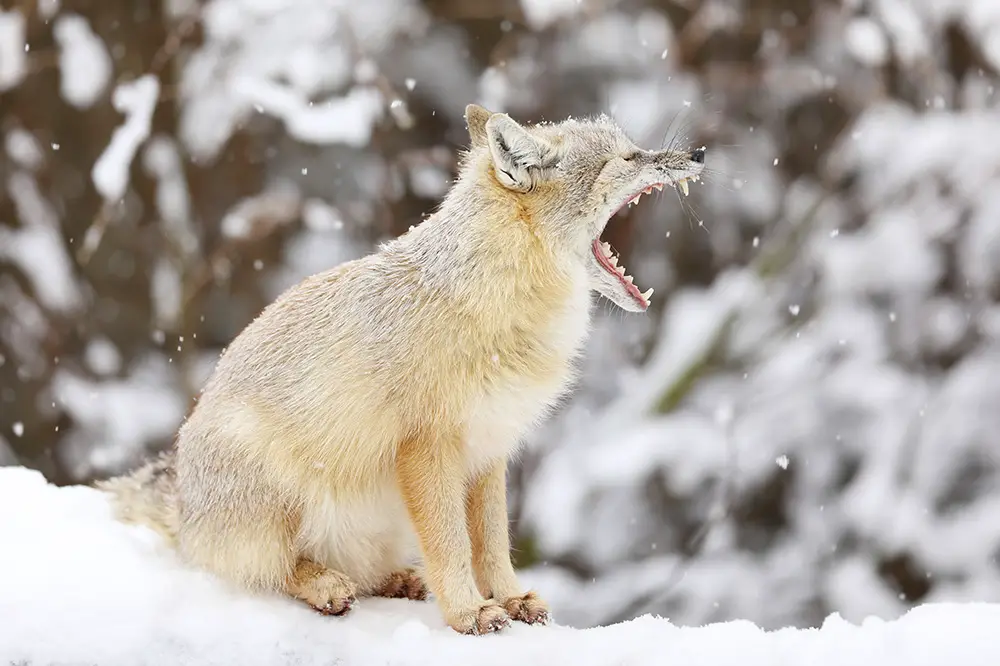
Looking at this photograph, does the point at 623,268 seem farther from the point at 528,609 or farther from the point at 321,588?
the point at 321,588

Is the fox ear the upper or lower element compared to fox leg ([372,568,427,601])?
upper

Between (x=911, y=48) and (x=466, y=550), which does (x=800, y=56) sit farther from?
(x=466, y=550)

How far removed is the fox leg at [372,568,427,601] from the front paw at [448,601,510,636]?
0.68 metres

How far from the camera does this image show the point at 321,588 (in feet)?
11.4

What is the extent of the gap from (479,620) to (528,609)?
0.27m

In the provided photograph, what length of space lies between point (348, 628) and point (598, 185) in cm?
157

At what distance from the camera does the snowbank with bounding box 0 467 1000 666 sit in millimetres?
2949

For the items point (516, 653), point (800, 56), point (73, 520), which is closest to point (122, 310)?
point (73, 520)

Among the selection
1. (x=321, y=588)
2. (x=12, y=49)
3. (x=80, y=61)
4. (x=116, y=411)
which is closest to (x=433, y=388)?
(x=321, y=588)

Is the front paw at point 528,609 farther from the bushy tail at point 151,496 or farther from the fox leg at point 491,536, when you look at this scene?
the bushy tail at point 151,496

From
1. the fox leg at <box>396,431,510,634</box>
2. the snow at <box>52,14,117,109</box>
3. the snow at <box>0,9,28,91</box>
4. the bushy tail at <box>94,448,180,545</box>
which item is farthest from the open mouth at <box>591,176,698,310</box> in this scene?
the snow at <box>0,9,28,91</box>

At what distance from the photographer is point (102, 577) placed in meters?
3.24

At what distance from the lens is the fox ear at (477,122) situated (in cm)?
373

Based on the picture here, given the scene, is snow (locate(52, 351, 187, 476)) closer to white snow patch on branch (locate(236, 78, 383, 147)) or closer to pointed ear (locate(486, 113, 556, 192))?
white snow patch on branch (locate(236, 78, 383, 147))
